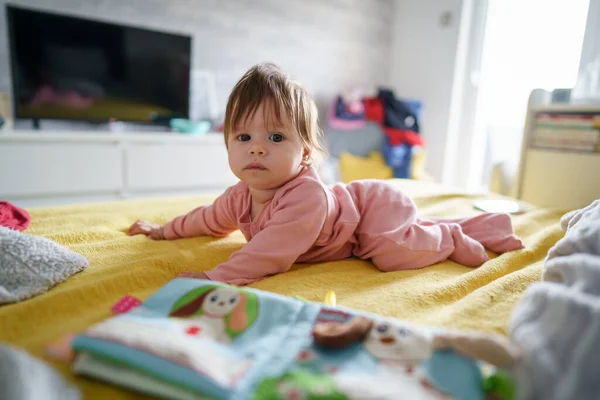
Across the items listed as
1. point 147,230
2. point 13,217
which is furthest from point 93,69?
point 147,230

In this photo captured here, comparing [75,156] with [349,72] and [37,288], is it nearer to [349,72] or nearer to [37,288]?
[37,288]

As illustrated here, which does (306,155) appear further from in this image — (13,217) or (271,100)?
(13,217)

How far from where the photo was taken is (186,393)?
41 cm

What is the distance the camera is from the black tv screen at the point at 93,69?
228cm

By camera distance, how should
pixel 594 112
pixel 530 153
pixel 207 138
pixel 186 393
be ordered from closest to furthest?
pixel 186 393, pixel 594 112, pixel 530 153, pixel 207 138

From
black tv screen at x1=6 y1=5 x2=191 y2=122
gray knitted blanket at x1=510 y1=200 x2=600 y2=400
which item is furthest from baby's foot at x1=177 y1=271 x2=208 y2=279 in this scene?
black tv screen at x1=6 y1=5 x2=191 y2=122

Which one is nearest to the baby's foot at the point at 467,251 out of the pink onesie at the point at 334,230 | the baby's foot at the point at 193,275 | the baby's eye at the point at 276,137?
the pink onesie at the point at 334,230

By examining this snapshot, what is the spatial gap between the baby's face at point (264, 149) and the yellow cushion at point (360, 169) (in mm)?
2316

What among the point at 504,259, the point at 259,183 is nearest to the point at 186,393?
the point at 259,183

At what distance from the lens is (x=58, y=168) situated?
7.22 ft

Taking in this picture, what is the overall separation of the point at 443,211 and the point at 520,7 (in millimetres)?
2194

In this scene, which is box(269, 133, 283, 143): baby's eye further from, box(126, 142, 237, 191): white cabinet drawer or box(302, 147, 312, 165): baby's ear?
box(126, 142, 237, 191): white cabinet drawer

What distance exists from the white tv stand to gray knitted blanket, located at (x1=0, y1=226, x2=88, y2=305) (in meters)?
1.66

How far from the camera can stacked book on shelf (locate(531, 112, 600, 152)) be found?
70.1 inches
